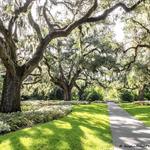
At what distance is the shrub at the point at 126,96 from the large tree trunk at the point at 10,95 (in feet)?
160

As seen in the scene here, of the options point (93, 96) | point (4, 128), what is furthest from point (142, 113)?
point (93, 96)

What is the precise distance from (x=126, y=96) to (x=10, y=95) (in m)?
49.6

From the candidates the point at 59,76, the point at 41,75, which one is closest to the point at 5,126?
the point at 41,75

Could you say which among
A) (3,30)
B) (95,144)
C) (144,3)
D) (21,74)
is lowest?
(95,144)

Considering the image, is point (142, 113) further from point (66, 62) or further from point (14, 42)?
point (66, 62)

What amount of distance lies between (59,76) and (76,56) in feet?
10.4

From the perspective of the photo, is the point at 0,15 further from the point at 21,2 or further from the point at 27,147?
the point at 27,147

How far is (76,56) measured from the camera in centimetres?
4241

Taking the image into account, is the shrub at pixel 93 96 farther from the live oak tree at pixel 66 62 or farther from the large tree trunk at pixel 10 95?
the large tree trunk at pixel 10 95

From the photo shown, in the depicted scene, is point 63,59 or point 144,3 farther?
point 63,59

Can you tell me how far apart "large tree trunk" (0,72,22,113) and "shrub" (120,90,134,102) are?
48714 millimetres

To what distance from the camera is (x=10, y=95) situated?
19812mm

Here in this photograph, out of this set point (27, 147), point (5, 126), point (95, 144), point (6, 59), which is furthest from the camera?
point (6, 59)

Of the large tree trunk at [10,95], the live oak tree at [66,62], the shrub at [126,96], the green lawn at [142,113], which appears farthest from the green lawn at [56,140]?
the shrub at [126,96]
